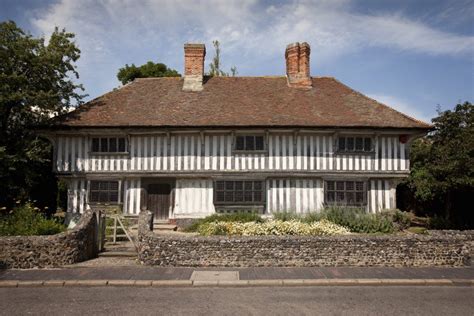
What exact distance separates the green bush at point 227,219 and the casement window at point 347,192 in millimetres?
3504

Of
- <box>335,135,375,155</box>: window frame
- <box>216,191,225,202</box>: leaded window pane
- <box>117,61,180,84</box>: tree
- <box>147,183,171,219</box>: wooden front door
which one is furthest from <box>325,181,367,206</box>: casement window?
<box>117,61,180,84</box>: tree

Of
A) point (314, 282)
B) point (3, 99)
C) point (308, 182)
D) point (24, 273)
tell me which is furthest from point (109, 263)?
point (308, 182)

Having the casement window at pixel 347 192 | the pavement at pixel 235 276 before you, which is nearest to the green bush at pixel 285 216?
the casement window at pixel 347 192

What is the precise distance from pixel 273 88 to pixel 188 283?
12.6m

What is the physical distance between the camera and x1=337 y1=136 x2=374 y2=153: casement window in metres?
16.1

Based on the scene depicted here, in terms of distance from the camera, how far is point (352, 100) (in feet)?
58.2

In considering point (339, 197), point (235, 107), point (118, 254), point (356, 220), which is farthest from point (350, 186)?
point (118, 254)

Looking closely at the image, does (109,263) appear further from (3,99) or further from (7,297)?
(3,99)

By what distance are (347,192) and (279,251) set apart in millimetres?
7409

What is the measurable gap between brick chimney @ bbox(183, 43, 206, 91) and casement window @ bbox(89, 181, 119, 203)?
6.04m

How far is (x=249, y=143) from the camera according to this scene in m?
16.0

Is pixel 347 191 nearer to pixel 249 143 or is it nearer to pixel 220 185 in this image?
pixel 249 143

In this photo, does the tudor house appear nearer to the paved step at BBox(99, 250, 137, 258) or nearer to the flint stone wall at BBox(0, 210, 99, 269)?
the paved step at BBox(99, 250, 137, 258)

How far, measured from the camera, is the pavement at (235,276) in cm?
841
